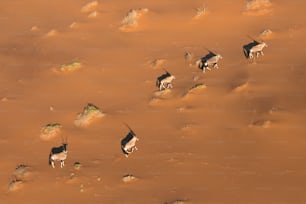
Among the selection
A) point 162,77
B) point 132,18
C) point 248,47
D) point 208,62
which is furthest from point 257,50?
point 132,18

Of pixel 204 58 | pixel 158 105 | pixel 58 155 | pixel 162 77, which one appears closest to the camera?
pixel 58 155

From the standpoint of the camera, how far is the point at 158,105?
52.5 feet

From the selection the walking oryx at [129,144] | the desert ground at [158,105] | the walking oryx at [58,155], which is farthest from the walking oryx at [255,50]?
the walking oryx at [58,155]

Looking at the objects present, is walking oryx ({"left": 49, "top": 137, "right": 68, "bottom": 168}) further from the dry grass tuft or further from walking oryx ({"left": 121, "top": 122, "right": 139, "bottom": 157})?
the dry grass tuft

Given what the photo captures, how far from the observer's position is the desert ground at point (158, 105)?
41.9 feet

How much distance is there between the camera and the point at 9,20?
24750 mm

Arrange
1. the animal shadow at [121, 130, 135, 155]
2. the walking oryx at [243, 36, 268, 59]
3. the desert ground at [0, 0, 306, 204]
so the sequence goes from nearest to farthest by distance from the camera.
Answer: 1. the desert ground at [0, 0, 306, 204]
2. the animal shadow at [121, 130, 135, 155]
3. the walking oryx at [243, 36, 268, 59]

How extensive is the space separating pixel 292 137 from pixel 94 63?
30.9 feet

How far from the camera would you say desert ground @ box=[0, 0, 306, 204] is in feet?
41.9

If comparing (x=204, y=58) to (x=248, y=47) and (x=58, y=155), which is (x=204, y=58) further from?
(x=58, y=155)

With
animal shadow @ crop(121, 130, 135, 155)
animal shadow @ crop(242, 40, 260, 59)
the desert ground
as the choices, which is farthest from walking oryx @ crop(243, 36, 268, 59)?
animal shadow @ crop(121, 130, 135, 155)

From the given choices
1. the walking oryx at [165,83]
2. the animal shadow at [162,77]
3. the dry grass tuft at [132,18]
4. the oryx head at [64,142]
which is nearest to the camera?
the oryx head at [64,142]

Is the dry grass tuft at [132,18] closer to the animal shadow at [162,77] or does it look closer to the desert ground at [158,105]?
the desert ground at [158,105]

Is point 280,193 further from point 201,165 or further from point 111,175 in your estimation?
point 111,175
